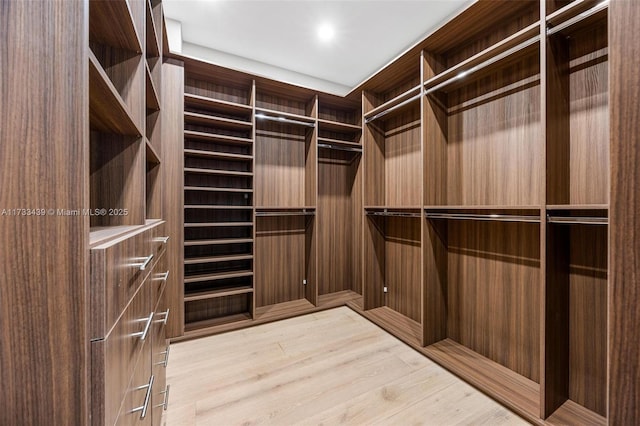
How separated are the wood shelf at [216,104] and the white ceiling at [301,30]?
0.70m

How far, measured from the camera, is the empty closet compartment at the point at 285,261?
2973 mm

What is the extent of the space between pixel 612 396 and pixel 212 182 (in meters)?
2.87

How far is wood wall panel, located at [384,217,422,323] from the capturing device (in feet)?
8.65

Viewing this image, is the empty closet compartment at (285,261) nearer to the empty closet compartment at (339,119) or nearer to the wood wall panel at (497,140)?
the empty closet compartment at (339,119)

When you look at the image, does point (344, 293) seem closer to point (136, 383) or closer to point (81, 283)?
point (136, 383)

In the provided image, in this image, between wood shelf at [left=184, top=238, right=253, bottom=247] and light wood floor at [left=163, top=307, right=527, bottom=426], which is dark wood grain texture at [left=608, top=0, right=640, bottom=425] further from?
wood shelf at [left=184, top=238, right=253, bottom=247]

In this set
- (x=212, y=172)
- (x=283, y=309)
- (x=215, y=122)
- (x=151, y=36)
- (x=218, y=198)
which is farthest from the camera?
(x=283, y=309)

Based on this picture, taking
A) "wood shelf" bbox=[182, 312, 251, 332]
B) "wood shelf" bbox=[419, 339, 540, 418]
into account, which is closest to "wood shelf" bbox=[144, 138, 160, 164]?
"wood shelf" bbox=[182, 312, 251, 332]

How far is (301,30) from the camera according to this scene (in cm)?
259

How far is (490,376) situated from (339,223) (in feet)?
7.05

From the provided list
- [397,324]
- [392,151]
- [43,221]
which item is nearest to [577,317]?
[397,324]

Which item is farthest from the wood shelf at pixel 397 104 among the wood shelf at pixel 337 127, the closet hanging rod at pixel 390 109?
the wood shelf at pixel 337 127

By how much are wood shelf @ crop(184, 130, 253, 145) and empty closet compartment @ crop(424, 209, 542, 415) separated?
1.86 m

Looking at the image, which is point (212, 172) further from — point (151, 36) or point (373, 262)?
point (373, 262)
